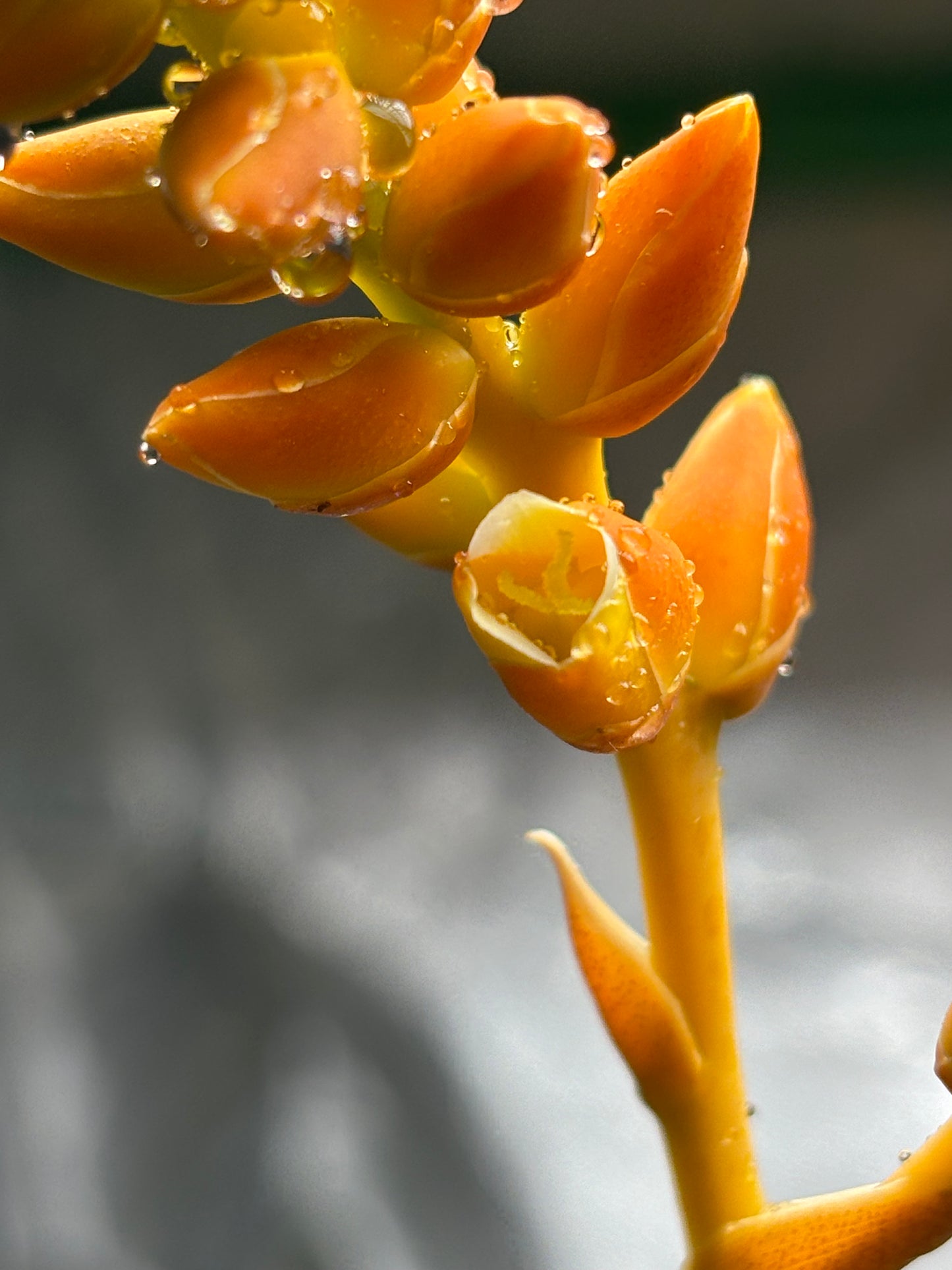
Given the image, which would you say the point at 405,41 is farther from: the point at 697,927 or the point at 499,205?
the point at 697,927

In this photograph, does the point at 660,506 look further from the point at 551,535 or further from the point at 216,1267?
the point at 216,1267

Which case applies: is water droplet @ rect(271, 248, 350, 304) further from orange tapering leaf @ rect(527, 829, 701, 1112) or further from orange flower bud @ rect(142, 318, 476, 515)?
orange tapering leaf @ rect(527, 829, 701, 1112)

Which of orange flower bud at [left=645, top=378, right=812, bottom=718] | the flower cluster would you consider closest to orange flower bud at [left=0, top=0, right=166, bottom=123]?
the flower cluster

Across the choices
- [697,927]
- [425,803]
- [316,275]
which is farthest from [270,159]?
[425,803]

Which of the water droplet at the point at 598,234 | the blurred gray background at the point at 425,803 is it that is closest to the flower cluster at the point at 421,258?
the water droplet at the point at 598,234

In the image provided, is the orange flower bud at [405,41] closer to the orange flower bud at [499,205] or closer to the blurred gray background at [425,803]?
the orange flower bud at [499,205]

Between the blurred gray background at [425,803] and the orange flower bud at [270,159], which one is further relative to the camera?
the blurred gray background at [425,803]
